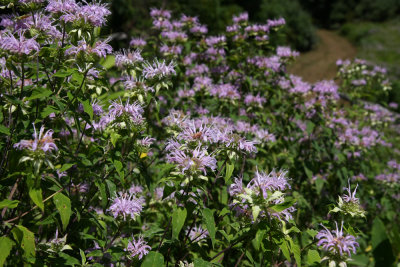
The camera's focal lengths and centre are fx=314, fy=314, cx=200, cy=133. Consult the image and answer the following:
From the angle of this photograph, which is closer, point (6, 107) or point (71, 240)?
point (6, 107)

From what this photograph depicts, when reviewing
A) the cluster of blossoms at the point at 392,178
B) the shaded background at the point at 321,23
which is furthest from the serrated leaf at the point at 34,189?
the shaded background at the point at 321,23

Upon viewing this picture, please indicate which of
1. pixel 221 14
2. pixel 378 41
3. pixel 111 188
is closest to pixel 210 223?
pixel 111 188

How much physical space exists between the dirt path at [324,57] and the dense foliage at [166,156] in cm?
1268

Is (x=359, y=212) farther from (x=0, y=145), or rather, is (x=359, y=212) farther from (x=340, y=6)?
(x=340, y=6)

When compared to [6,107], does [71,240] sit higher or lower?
lower

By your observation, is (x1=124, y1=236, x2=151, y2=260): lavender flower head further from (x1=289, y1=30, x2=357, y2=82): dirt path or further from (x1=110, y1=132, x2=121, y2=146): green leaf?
(x1=289, y1=30, x2=357, y2=82): dirt path

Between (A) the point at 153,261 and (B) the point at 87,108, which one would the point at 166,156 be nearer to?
(B) the point at 87,108

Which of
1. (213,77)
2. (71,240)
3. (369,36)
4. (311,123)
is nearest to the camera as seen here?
(71,240)

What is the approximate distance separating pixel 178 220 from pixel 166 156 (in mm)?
865

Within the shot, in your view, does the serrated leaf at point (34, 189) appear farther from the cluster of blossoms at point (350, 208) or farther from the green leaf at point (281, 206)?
the cluster of blossoms at point (350, 208)

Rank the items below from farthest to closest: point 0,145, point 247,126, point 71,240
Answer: point 247,126, point 71,240, point 0,145

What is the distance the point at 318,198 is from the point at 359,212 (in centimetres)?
224

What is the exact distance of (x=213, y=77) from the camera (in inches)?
159

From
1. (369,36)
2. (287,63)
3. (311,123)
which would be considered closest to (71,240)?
(311,123)
